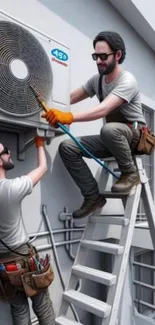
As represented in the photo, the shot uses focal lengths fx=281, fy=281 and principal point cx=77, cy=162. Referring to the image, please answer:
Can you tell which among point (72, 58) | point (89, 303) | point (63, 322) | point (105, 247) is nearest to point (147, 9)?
point (72, 58)

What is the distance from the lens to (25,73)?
5.21 ft

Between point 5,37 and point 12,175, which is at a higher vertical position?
point 5,37

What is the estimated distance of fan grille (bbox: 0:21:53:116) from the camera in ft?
4.91

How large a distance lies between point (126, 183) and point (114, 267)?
1.76 feet

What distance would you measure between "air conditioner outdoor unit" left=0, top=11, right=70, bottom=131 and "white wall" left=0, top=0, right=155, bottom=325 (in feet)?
1.18

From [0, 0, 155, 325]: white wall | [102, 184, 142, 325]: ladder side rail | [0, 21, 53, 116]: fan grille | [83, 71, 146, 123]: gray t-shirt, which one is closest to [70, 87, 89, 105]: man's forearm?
[83, 71, 146, 123]: gray t-shirt

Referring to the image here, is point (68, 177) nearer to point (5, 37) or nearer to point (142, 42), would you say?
point (5, 37)

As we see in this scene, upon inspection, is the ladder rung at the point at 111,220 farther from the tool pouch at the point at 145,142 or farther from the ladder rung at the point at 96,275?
the tool pouch at the point at 145,142

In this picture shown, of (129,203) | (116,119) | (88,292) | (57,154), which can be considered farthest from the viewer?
(88,292)

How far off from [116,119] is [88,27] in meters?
1.19

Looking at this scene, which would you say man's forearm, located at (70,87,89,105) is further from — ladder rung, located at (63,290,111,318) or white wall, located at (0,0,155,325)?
ladder rung, located at (63,290,111,318)

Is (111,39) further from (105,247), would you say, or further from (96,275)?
(96,275)

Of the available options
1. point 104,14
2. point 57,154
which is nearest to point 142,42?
point 104,14

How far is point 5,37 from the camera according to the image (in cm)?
150
